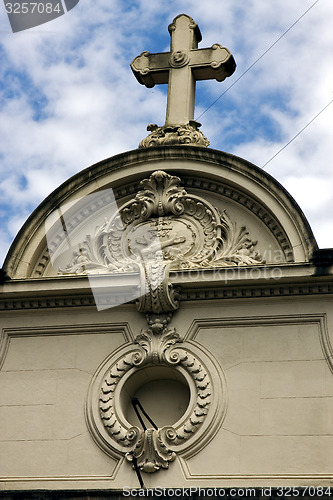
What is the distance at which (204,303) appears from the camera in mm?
13367

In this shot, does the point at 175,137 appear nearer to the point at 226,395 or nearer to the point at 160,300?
the point at 160,300

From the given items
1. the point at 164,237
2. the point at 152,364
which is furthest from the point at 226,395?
the point at 164,237

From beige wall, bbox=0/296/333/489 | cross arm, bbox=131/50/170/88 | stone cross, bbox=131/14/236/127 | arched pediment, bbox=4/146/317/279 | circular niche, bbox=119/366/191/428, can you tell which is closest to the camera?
beige wall, bbox=0/296/333/489

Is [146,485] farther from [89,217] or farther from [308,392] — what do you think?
[89,217]

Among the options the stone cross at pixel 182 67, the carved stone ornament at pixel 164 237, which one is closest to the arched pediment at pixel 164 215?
the carved stone ornament at pixel 164 237

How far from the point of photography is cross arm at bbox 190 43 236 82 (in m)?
15.2

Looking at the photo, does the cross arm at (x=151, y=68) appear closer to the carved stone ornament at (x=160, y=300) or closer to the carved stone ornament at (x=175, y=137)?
the carved stone ornament at (x=175, y=137)

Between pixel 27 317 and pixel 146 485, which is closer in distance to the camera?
pixel 146 485

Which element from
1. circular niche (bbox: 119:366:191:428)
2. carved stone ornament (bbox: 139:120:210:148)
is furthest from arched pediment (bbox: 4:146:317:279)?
circular niche (bbox: 119:366:191:428)

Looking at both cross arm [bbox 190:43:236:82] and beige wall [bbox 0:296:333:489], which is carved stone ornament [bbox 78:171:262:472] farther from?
cross arm [bbox 190:43:236:82]

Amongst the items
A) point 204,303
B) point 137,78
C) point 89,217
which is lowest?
point 204,303

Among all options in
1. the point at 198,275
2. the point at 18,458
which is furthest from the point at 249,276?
the point at 18,458

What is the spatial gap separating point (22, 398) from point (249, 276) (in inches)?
123

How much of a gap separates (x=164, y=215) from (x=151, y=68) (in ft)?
8.11
